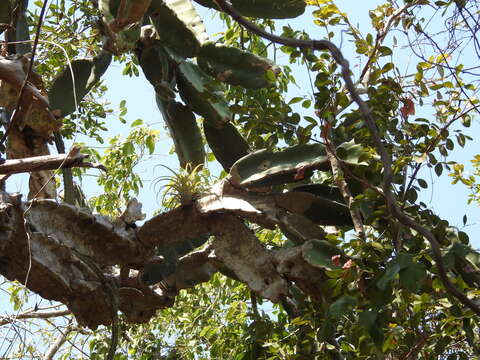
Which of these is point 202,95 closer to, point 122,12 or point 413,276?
point 122,12

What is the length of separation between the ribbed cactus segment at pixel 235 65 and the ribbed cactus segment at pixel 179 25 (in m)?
0.05

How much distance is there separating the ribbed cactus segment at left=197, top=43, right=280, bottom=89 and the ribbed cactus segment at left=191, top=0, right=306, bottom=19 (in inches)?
8.2

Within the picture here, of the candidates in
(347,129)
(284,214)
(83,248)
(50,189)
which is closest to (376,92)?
(347,129)

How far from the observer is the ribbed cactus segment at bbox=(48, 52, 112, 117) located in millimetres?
3150

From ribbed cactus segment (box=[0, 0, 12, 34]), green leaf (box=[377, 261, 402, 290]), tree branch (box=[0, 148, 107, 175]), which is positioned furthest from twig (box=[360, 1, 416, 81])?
ribbed cactus segment (box=[0, 0, 12, 34])

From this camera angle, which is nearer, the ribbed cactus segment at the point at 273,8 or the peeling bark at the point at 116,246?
the peeling bark at the point at 116,246

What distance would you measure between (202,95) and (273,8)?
516 mm

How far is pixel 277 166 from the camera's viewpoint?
9.05 feet

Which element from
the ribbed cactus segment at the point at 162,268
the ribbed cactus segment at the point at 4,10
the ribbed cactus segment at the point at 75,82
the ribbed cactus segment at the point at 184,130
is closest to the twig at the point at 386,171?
the ribbed cactus segment at the point at 184,130

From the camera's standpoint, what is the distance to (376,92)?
276cm

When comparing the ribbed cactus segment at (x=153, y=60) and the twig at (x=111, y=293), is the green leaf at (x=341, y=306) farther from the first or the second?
the ribbed cactus segment at (x=153, y=60)

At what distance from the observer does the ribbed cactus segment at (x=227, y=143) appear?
303 cm

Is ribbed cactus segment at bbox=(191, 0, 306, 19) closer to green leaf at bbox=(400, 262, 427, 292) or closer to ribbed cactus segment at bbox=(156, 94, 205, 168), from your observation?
ribbed cactus segment at bbox=(156, 94, 205, 168)

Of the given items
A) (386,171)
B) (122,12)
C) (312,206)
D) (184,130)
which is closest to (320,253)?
(312,206)
